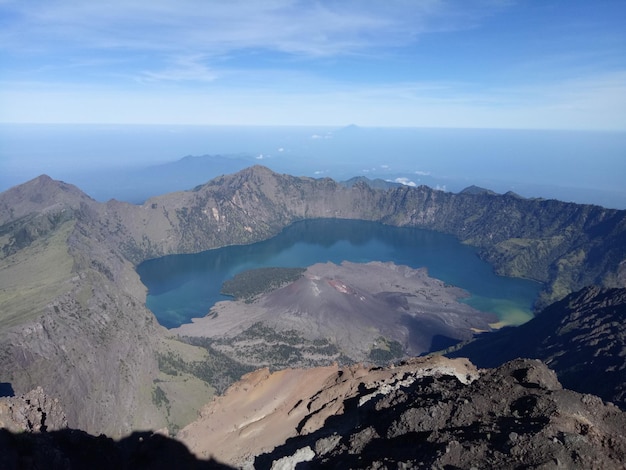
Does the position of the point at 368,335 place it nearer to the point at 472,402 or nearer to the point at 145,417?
the point at 145,417

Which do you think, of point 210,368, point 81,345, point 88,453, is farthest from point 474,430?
point 210,368

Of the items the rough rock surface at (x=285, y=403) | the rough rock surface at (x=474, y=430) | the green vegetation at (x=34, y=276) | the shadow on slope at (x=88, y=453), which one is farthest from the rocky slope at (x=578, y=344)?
the green vegetation at (x=34, y=276)

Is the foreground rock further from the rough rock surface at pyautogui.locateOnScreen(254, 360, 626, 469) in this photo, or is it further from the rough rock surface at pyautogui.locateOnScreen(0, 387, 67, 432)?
the rough rock surface at pyautogui.locateOnScreen(0, 387, 67, 432)

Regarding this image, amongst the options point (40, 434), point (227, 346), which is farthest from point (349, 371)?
point (227, 346)

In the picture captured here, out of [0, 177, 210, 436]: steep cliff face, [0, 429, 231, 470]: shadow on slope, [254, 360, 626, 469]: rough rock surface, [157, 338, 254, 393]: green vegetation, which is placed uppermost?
[254, 360, 626, 469]: rough rock surface

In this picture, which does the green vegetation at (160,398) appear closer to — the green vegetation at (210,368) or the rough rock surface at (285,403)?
the green vegetation at (210,368)

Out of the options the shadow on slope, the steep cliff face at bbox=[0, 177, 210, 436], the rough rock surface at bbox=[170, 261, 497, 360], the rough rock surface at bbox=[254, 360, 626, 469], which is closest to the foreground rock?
the rough rock surface at bbox=[254, 360, 626, 469]
